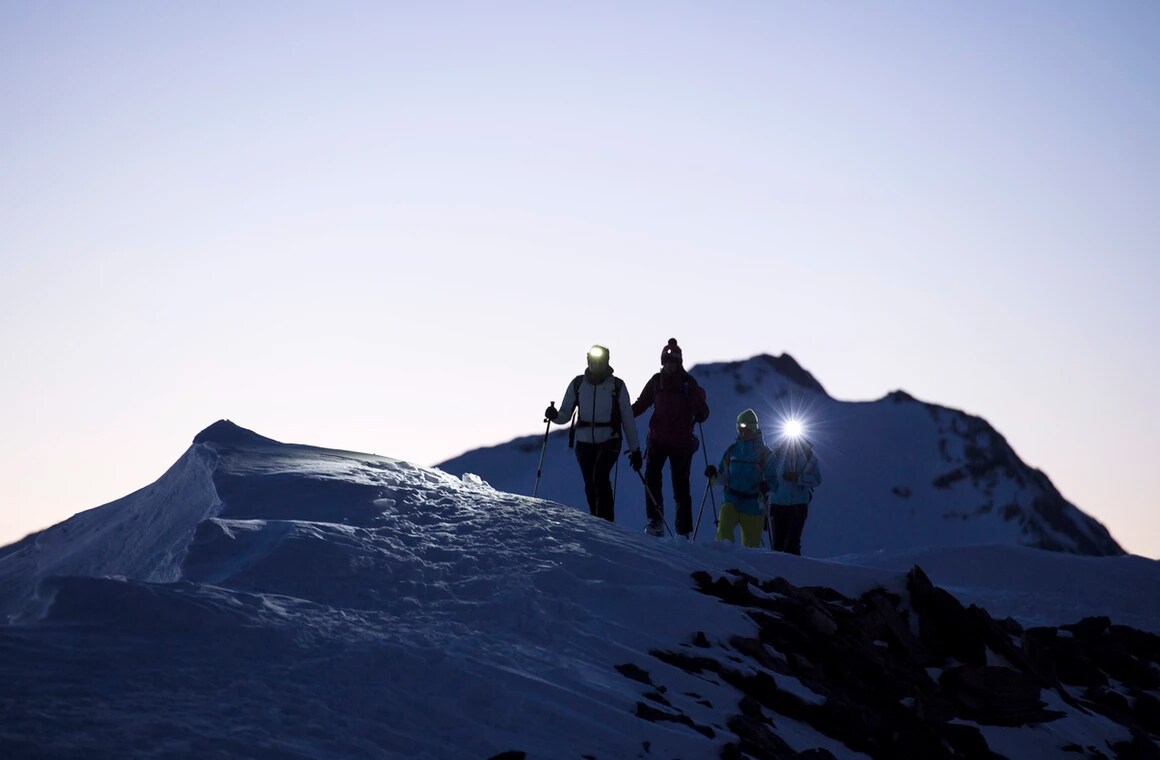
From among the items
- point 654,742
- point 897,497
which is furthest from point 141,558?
point 897,497

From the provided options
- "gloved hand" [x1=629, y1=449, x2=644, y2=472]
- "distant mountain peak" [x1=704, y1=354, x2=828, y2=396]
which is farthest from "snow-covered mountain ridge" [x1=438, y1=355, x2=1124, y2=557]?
"gloved hand" [x1=629, y1=449, x2=644, y2=472]

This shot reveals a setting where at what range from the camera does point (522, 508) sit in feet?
39.5

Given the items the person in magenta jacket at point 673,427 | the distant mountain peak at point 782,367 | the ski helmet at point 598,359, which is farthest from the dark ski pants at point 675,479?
the distant mountain peak at point 782,367

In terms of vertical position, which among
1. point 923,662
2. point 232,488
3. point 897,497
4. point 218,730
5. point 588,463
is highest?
point 897,497

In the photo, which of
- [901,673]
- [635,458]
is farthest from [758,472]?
[901,673]

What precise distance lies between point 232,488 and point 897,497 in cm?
10057

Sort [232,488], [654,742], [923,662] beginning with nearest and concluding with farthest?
[654,742], [923,662], [232,488]

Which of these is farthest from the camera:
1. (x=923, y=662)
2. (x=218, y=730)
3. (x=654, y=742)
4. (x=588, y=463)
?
(x=588, y=463)

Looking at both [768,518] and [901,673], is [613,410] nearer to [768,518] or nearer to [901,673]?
[768,518]

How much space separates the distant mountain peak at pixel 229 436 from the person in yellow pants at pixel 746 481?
5.37 m

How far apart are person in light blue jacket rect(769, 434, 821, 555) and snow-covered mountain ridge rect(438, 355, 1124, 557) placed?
79.6m

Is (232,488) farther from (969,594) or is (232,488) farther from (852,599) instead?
(969,594)

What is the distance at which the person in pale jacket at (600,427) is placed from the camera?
14.4 meters

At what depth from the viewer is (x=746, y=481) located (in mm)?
15273
